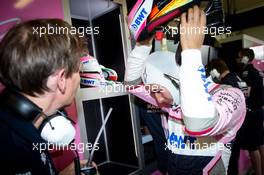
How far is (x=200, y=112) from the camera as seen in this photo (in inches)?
25.6

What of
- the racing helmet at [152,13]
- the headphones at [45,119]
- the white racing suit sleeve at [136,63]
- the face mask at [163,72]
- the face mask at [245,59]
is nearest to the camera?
the headphones at [45,119]

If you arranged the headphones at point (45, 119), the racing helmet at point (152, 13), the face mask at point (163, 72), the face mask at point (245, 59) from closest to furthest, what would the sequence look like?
the headphones at point (45, 119), the racing helmet at point (152, 13), the face mask at point (163, 72), the face mask at point (245, 59)

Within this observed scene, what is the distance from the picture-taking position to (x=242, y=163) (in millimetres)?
2938

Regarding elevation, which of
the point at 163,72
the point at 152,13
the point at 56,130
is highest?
the point at 152,13

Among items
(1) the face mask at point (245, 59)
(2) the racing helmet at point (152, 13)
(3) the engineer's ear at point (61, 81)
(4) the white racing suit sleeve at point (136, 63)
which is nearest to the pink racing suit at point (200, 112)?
(4) the white racing suit sleeve at point (136, 63)

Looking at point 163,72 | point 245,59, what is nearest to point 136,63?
point 163,72

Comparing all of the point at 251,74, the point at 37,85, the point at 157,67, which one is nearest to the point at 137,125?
the point at 157,67

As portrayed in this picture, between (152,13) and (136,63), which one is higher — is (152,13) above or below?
above

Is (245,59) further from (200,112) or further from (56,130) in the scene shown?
(56,130)

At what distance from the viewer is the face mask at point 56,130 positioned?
709mm

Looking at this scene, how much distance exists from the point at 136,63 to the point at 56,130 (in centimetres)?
54

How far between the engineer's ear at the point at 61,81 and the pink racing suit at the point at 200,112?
0.35m

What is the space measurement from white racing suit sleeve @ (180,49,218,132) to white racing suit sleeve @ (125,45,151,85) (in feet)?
1.36

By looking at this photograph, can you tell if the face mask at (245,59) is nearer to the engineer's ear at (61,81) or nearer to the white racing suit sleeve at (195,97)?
the white racing suit sleeve at (195,97)
